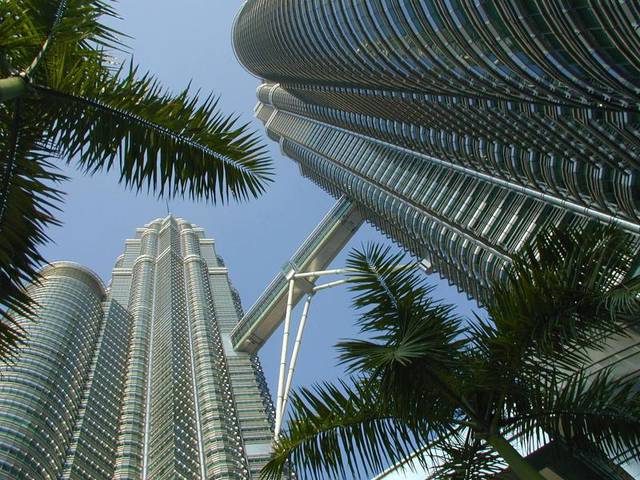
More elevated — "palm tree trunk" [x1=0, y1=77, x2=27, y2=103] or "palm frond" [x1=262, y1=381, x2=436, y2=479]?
"palm tree trunk" [x1=0, y1=77, x2=27, y2=103]

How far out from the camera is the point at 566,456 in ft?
29.0

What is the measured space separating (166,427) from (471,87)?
57212 millimetres

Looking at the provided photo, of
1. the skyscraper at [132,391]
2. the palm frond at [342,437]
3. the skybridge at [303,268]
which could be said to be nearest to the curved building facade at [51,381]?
the skyscraper at [132,391]

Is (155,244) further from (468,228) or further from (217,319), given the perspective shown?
(468,228)

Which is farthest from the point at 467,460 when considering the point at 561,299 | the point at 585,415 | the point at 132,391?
the point at 132,391

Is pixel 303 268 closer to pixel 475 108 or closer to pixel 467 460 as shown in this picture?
pixel 475 108

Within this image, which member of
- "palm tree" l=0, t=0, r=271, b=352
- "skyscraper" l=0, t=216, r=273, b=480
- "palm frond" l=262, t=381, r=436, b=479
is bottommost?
"skyscraper" l=0, t=216, r=273, b=480

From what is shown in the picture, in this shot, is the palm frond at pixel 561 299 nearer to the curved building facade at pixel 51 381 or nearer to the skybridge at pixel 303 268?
the curved building facade at pixel 51 381

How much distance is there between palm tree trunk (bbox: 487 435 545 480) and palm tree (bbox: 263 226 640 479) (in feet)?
0.06

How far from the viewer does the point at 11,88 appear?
17.7 ft

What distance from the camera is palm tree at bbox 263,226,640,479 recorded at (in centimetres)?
703

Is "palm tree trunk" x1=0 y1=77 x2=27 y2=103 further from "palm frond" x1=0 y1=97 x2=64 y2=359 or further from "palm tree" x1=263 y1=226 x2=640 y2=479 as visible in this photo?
"palm tree" x1=263 y1=226 x2=640 y2=479

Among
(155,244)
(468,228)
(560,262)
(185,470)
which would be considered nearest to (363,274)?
(560,262)

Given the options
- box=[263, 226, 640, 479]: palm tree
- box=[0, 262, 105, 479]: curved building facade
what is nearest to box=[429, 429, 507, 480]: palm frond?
box=[263, 226, 640, 479]: palm tree
